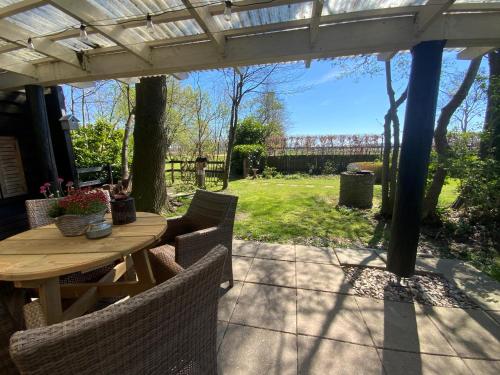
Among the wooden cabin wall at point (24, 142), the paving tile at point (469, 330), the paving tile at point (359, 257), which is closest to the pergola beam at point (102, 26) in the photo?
the wooden cabin wall at point (24, 142)

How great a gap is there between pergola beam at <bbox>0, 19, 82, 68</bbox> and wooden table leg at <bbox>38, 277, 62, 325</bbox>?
2377 mm

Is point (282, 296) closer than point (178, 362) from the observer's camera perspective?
No

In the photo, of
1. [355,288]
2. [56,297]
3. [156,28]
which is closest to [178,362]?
[56,297]

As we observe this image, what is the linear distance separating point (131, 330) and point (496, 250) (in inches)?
165

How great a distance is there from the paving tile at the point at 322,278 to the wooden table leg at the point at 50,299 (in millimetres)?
1791

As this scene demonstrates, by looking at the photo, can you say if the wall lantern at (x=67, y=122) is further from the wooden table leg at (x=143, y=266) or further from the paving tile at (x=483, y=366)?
the paving tile at (x=483, y=366)

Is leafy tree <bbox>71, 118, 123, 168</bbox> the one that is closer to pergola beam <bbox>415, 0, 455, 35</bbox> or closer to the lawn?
the lawn

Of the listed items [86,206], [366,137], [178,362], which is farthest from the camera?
[366,137]

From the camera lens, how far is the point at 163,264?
1.73 meters

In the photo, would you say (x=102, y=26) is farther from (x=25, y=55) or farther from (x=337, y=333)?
(x=337, y=333)

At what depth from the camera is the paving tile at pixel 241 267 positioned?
2.34m

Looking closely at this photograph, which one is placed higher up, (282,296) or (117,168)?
(117,168)

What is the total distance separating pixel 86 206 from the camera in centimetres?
151

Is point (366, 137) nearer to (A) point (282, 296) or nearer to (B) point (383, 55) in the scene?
(B) point (383, 55)
